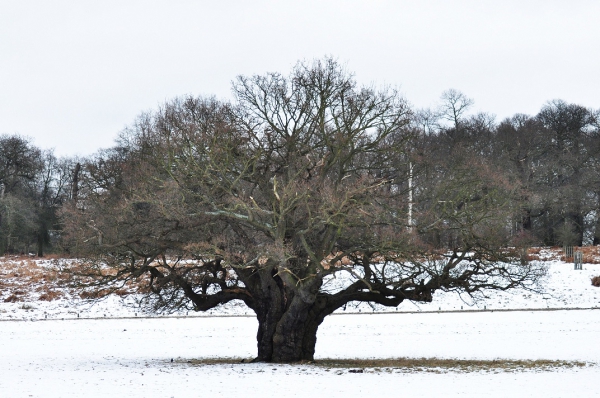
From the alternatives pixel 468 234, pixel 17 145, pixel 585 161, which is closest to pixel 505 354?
pixel 468 234

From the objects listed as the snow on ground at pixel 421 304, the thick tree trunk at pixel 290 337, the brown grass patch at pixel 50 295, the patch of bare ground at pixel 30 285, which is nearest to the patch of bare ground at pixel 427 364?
the thick tree trunk at pixel 290 337

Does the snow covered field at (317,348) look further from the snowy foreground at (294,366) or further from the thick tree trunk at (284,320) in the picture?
the thick tree trunk at (284,320)

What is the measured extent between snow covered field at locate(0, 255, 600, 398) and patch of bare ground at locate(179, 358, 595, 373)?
291mm

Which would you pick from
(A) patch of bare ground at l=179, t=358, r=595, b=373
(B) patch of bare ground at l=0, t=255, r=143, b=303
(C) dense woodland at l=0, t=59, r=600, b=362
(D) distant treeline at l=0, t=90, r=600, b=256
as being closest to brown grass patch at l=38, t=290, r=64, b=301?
(B) patch of bare ground at l=0, t=255, r=143, b=303

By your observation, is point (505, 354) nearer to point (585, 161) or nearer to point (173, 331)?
point (173, 331)

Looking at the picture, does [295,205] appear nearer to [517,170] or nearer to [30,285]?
[30,285]

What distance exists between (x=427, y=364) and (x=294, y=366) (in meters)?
3.57

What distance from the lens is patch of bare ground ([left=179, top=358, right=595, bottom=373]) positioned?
56.5 ft

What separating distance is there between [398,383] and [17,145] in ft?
164

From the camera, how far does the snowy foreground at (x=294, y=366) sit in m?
14.2

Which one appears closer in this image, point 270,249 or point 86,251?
point 270,249

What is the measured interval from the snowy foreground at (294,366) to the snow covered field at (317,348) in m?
0.04

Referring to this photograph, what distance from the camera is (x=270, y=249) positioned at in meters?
16.2

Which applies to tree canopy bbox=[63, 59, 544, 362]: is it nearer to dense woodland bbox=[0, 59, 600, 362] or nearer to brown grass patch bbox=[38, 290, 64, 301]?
dense woodland bbox=[0, 59, 600, 362]
